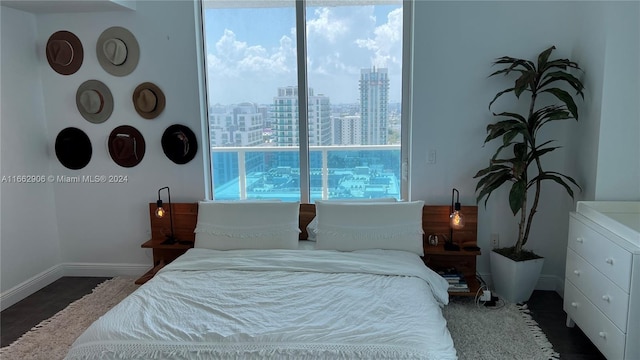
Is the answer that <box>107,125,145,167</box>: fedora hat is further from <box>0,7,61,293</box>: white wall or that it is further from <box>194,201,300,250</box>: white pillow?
<box>194,201,300,250</box>: white pillow

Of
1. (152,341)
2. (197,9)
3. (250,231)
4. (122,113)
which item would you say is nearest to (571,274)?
(250,231)

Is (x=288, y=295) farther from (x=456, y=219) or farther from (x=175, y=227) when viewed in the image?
(x=175, y=227)

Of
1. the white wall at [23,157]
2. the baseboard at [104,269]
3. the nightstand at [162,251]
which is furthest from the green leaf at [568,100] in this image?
the white wall at [23,157]

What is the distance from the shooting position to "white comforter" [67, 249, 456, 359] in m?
1.80

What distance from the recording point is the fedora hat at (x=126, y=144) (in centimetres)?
348

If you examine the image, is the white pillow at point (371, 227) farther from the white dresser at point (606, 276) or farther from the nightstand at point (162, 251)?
the nightstand at point (162, 251)

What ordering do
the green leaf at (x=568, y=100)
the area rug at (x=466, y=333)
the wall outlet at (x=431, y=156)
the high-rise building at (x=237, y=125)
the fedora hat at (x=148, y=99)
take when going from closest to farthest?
the area rug at (x=466, y=333) < the green leaf at (x=568, y=100) < the wall outlet at (x=431, y=156) < the fedora hat at (x=148, y=99) < the high-rise building at (x=237, y=125)

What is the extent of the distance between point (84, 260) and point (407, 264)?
2837 mm

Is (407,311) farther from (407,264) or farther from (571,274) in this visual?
(571,274)

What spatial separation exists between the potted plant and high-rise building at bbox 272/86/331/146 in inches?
48.3

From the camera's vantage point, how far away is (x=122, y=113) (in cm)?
347

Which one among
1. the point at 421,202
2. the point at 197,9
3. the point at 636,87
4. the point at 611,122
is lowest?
the point at 421,202

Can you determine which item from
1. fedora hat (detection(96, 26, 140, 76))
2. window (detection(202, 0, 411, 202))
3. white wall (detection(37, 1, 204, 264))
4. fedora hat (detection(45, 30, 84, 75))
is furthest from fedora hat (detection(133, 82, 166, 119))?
fedora hat (detection(45, 30, 84, 75))

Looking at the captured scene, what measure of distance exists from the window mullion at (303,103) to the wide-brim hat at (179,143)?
0.86m
